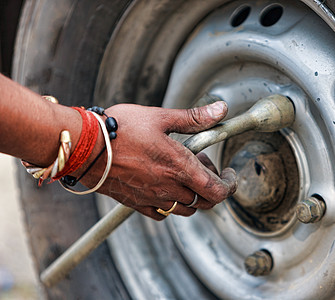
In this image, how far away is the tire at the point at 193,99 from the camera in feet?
→ 3.32

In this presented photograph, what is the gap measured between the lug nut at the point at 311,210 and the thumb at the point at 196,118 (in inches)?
9.5

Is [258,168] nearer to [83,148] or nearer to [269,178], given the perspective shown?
[269,178]

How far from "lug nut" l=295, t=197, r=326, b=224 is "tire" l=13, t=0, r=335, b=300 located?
2cm

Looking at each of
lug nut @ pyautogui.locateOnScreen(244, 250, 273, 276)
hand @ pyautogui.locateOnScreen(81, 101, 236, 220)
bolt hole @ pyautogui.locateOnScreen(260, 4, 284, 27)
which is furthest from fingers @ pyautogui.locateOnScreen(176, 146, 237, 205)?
bolt hole @ pyautogui.locateOnScreen(260, 4, 284, 27)

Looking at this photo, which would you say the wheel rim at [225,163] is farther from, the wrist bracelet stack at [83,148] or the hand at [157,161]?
the wrist bracelet stack at [83,148]

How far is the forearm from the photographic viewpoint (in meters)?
0.82

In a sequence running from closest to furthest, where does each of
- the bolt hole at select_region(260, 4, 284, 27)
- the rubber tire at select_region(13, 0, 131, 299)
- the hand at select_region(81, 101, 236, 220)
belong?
the hand at select_region(81, 101, 236, 220) → the bolt hole at select_region(260, 4, 284, 27) → the rubber tire at select_region(13, 0, 131, 299)

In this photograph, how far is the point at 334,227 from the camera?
1.00m

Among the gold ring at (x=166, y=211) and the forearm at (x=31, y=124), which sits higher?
the forearm at (x=31, y=124)

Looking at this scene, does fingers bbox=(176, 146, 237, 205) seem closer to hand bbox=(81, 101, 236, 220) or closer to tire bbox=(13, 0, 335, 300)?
hand bbox=(81, 101, 236, 220)

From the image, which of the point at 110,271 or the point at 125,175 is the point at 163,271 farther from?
the point at 125,175

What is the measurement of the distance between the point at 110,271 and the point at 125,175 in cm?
60

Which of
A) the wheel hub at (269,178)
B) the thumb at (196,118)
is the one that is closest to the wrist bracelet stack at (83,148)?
the thumb at (196,118)

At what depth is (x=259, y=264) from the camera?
1.15 meters
